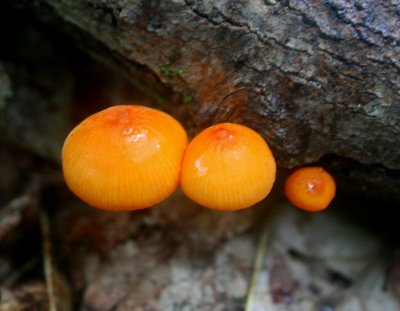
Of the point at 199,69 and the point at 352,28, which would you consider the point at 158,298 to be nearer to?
the point at 199,69

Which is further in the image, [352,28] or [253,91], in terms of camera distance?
[253,91]

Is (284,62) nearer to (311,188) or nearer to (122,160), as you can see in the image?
(311,188)

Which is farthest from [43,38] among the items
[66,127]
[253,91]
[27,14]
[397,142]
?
[397,142]

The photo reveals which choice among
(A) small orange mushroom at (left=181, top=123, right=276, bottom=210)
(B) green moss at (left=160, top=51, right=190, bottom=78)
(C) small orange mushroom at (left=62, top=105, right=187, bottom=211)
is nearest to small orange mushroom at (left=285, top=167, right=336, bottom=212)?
(A) small orange mushroom at (left=181, top=123, right=276, bottom=210)

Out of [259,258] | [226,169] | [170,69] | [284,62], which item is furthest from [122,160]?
[259,258]

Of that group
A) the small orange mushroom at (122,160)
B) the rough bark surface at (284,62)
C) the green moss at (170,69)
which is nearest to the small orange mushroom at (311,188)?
the rough bark surface at (284,62)

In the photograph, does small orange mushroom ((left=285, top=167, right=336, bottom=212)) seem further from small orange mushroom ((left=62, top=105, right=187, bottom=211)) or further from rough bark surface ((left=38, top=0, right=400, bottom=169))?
small orange mushroom ((left=62, top=105, right=187, bottom=211))
